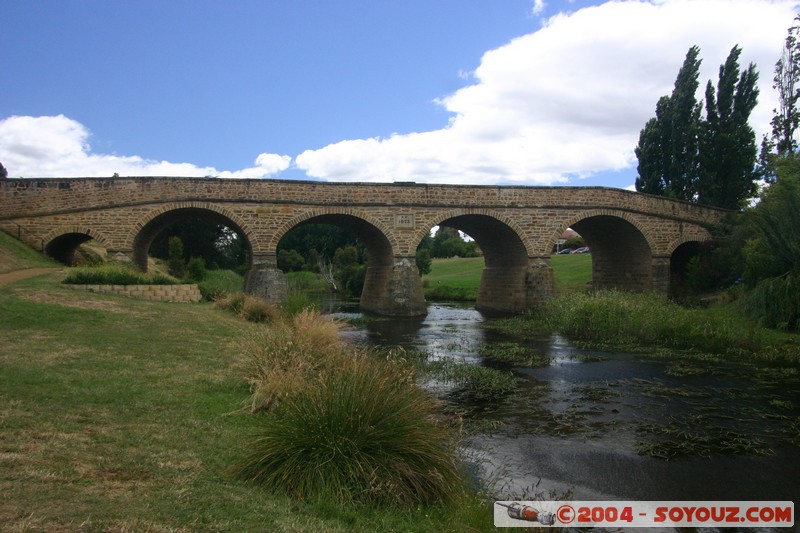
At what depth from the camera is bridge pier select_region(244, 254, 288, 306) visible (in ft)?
79.4

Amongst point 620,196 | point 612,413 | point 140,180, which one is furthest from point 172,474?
point 620,196

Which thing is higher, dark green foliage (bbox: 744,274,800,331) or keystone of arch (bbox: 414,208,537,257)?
keystone of arch (bbox: 414,208,537,257)

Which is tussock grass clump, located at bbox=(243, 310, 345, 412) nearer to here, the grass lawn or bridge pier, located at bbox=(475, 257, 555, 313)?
the grass lawn

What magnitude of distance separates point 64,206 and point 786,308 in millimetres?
24728

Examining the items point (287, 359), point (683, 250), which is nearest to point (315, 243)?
point (683, 250)

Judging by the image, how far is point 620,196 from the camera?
28.2 m

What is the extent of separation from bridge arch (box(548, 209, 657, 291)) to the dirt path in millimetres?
20746

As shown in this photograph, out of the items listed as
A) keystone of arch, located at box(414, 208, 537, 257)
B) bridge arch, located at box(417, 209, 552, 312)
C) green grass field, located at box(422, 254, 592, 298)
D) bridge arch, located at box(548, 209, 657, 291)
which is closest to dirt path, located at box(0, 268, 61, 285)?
keystone of arch, located at box(414, 208, 537, 257)

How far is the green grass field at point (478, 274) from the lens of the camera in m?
35.2

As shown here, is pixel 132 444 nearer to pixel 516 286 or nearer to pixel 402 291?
pixel 402 291

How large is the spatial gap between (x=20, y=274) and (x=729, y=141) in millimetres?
33178

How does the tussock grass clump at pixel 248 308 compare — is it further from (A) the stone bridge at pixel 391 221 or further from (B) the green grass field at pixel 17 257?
(B) the green grass field at pixel 17 257

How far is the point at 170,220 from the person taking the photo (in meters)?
25.8

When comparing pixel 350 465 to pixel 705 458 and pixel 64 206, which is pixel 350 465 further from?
pixel 64 206
